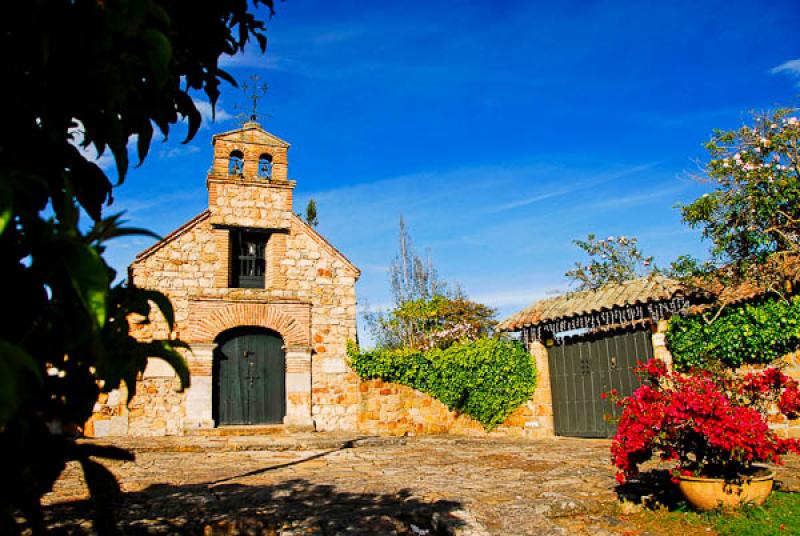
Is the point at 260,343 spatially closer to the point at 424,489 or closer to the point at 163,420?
the point at 163,420

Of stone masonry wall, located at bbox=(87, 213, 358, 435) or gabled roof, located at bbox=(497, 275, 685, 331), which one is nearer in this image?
gabled roof, located at bbox=(497, 275, 685, 331)

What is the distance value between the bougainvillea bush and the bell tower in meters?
10.1

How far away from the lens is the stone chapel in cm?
→ 1227

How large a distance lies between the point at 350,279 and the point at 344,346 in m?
Result: 1.60

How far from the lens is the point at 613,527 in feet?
15.4

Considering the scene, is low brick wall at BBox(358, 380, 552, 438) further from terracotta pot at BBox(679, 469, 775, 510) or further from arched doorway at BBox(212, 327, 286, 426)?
terracotta pot at BBox(679, 469, 775, 510)

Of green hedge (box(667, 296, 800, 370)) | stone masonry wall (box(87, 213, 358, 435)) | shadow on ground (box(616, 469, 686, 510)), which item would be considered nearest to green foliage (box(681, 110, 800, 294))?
green hedge (box(667, 296, 800, 370))

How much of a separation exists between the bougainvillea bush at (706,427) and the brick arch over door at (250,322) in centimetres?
886

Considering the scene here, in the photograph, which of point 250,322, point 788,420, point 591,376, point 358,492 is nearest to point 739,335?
point 788,420

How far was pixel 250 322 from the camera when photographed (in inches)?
511

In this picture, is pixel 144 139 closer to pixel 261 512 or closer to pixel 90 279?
pixel 90 279

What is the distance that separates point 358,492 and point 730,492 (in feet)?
10.7

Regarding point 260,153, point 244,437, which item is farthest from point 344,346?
point 260,153

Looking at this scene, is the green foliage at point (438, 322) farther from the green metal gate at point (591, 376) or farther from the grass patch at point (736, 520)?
the grass patch at point (736, 520)
